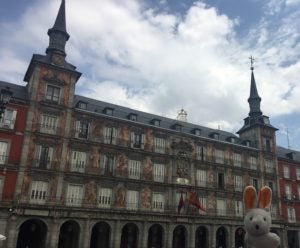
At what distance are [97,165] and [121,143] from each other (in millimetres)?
3752

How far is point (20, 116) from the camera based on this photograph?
31672 millimetres

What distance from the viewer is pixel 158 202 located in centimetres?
3669

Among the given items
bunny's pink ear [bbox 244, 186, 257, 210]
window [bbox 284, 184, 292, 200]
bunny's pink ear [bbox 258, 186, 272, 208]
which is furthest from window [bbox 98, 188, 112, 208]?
window [bbox 284, 184, 292, 200]

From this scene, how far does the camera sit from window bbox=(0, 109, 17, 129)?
101 feet

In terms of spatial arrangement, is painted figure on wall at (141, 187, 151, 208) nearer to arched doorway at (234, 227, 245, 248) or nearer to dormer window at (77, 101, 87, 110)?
dormer window at (77, 101, 87, 110)

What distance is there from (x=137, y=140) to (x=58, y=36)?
567 inches

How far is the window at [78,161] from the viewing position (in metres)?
33.0

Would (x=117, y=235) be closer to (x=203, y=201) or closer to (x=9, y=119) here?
(x=203, y=201)

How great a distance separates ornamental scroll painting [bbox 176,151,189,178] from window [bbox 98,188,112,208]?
8.99 m

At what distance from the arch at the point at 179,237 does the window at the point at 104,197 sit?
931 cm

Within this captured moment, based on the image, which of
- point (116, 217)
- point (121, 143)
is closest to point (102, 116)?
point (121, 143)

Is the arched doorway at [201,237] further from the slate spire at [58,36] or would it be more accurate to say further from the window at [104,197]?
the slate spire at [58,36]

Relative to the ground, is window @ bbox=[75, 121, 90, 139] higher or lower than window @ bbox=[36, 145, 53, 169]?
higher

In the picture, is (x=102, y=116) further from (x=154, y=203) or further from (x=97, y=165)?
(x=154, y=203)
